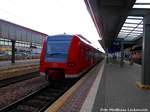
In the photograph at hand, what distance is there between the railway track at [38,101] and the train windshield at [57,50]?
4.73 ft

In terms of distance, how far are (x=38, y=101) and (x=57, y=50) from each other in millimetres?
3456

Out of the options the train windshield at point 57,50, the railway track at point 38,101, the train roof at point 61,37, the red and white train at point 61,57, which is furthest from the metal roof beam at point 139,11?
the railway track at point 38,101

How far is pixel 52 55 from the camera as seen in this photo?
11008mm

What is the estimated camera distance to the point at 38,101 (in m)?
8.20

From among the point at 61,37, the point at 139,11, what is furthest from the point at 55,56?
the point at 139,11

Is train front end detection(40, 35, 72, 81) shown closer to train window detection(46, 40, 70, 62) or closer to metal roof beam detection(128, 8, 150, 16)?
train window detection(46, 40, 70, 62)

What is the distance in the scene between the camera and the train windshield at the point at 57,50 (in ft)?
35.3

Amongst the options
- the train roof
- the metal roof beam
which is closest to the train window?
the train roof

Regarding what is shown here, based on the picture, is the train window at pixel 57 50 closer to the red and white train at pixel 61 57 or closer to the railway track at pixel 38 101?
the red and white train at pixel 61 57

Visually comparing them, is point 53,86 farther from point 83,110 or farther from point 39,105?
point 83,110

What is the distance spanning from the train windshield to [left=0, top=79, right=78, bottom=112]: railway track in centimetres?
144

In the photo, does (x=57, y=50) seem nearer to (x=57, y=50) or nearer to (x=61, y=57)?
(x=57, y=50)

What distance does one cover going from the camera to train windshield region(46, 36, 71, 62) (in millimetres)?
10768

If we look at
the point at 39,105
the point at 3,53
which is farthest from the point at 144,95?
the point at 3,53
